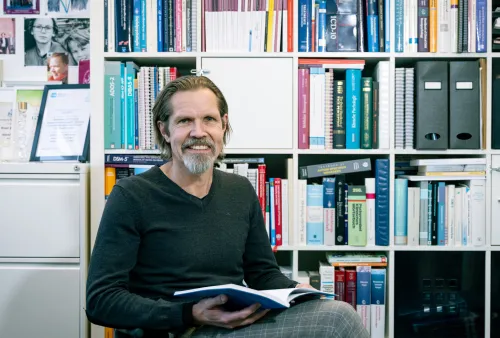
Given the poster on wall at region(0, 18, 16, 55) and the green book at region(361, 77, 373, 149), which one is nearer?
the green book at region(361, 77, 373, 149)

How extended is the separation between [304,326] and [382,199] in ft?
3.21

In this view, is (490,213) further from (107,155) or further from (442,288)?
(107,155)

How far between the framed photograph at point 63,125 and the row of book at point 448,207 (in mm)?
1377

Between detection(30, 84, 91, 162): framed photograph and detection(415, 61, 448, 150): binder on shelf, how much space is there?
1.42 m

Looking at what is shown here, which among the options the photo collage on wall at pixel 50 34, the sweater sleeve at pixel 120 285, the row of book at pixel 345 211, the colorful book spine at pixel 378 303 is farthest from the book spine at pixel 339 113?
the photo collage on wall at pixel 50 34

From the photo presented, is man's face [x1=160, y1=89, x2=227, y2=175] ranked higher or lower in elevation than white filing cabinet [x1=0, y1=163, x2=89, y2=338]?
higher

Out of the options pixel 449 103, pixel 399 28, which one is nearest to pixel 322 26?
pixel 399 28

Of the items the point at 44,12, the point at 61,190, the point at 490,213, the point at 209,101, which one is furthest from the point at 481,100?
the point at 44,12

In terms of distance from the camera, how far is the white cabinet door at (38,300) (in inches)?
73.0

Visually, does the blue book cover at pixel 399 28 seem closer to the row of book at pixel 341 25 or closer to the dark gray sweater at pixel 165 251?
the row of book at pixel 341 25

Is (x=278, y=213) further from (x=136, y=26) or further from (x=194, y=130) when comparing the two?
(x=136, y=26)

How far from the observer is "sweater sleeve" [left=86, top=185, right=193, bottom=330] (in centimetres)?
114

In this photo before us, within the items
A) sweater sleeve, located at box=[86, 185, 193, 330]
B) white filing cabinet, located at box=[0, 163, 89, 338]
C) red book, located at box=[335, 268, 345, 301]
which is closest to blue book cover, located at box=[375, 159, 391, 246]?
red book, located at box=[335, 268, 345, 301]

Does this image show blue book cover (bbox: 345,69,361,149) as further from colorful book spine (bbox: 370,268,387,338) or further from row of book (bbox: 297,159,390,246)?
colorful book spine (bbox: 370,268,387,338)
